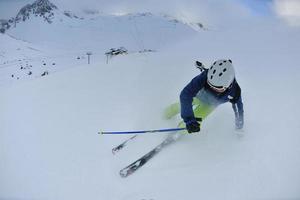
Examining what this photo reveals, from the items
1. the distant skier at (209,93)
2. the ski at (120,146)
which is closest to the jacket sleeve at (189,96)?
the distant skier at (209,93)

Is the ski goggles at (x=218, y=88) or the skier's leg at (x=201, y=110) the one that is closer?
the ski goggles at (x=218, y=88)

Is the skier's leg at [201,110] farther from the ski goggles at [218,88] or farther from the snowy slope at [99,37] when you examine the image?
the snowy slope at [99,37]

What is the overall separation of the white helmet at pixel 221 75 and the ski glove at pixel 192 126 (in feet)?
0.86

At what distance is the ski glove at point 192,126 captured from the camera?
102 inches

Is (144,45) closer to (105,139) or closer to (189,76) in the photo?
(189,76)

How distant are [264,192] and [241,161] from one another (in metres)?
0.27

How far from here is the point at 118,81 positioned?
3.52 metres

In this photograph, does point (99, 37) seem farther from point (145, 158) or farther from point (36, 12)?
point (36, 12)

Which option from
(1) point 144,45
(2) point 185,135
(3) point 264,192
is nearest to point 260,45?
(1) point 144,45

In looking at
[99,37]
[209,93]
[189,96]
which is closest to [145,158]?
[189,96]

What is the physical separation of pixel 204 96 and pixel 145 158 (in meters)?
0.57

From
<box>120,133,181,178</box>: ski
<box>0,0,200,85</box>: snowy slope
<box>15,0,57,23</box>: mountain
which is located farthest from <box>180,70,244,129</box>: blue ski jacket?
<box>15,0,57,23</box>: mountain

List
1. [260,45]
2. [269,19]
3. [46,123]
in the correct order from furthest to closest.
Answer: [260,45]
[269,19]
[46,123]

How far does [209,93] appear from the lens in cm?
272
